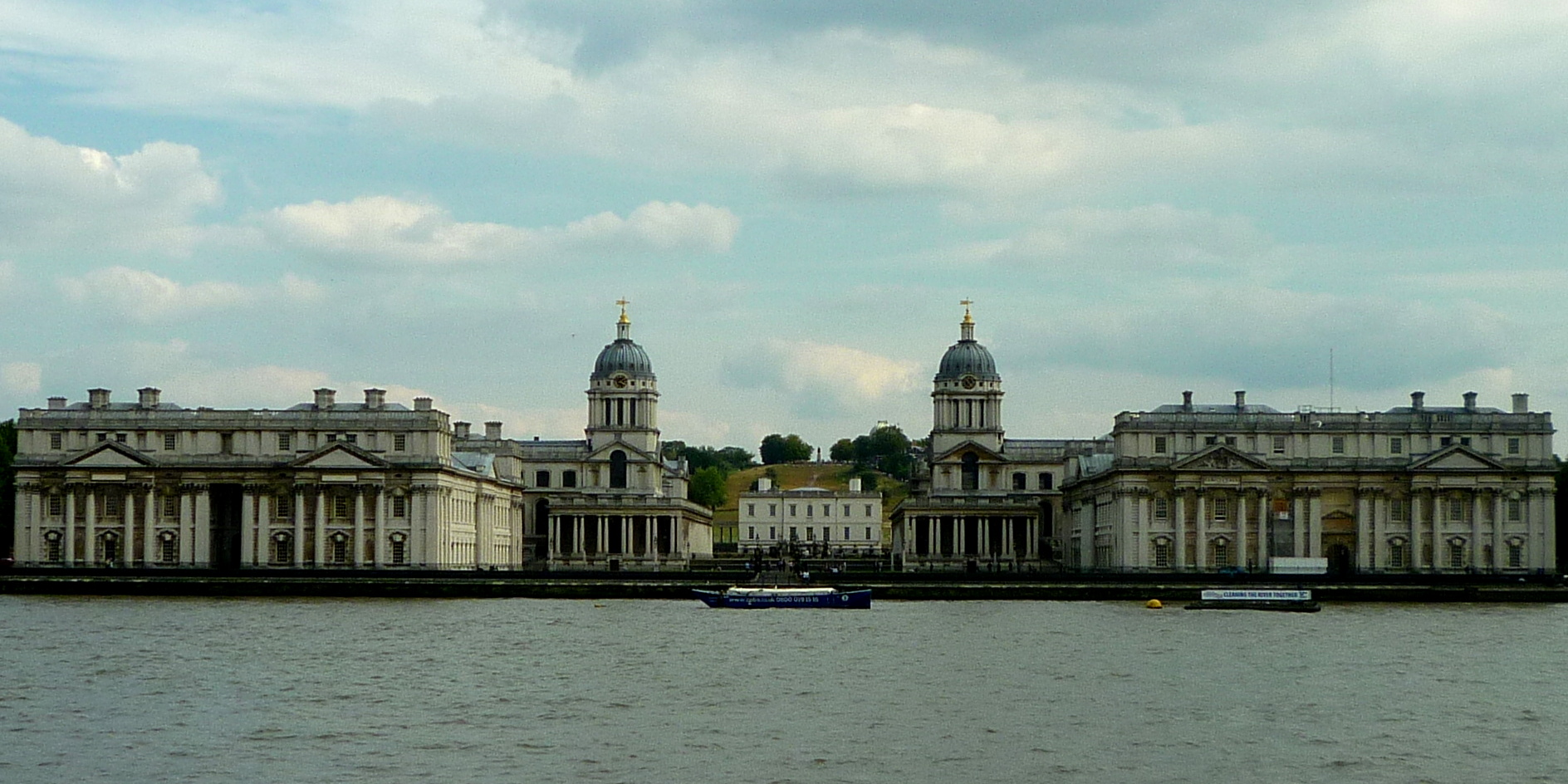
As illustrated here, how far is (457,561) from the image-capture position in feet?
419

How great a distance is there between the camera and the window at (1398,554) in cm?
12181

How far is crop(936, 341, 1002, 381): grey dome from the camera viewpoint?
15775cm

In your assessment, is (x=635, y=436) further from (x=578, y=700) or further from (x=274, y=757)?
(x=274, y=757)

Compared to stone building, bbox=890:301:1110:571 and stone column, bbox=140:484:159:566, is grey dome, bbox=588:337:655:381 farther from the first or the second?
stone column, bbox=140:484:159:566

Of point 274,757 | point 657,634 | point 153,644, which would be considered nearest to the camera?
point 274,757

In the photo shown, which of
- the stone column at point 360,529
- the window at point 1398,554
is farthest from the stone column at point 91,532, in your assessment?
the window at point 1398,554

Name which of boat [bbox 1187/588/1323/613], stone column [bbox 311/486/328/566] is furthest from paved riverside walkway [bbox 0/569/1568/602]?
stone column [bbox 311/486/328/566]

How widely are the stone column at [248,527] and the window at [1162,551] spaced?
166ft

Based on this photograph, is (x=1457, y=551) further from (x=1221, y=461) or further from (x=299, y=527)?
(x=299, y=527)

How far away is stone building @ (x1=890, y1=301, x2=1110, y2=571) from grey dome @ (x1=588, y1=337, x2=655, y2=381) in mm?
21459

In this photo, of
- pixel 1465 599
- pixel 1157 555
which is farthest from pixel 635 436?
pixel 1465 599

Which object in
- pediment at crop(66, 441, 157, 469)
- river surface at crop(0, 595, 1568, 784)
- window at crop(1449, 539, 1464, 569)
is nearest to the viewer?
river surface at crop(0, 595, 1568, 784)

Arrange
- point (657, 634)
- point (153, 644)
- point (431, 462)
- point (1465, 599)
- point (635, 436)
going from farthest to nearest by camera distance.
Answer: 1. point (635, 436)
2. point (431, 462)
3. point (1465, 599)
4. point (657, 634)
5. point (153, 644)

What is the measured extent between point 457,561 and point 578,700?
248ft
